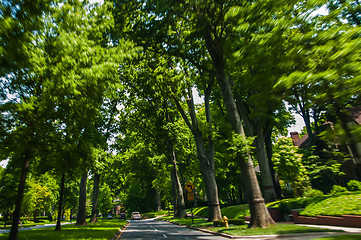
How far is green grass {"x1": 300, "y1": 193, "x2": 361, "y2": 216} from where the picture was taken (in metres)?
11.2

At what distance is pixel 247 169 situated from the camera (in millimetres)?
12508

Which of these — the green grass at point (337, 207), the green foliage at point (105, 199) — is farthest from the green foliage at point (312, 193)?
the green foliage at point (105, 199)

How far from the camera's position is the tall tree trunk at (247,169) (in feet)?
38.8

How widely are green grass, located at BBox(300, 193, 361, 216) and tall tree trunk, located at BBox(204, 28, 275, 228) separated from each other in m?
3.17

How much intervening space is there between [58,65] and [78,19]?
7.67 ft

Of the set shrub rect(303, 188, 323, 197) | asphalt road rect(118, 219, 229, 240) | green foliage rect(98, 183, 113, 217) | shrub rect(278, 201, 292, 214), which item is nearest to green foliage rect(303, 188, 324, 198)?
shrub rect(303, 188, 323, 197)

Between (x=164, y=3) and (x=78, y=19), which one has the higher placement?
Result: (x=164, y=3)

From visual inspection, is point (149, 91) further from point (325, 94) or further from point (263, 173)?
point (325, 94)

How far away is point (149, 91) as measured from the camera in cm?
2092

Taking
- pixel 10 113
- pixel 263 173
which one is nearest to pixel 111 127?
pixel 263 173

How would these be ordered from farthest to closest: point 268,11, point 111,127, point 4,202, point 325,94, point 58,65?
point 4,202 → point 111,127 → point 58,65 → point 268,11 → point 325,94

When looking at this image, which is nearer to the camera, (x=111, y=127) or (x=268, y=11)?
(x=268, y=11)

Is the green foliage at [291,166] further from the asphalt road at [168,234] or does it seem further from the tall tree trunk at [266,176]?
the asphalt road at [168,234]

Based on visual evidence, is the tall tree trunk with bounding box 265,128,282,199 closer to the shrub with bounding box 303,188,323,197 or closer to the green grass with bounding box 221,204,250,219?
the green grass with bounding box 221,204,250,219
